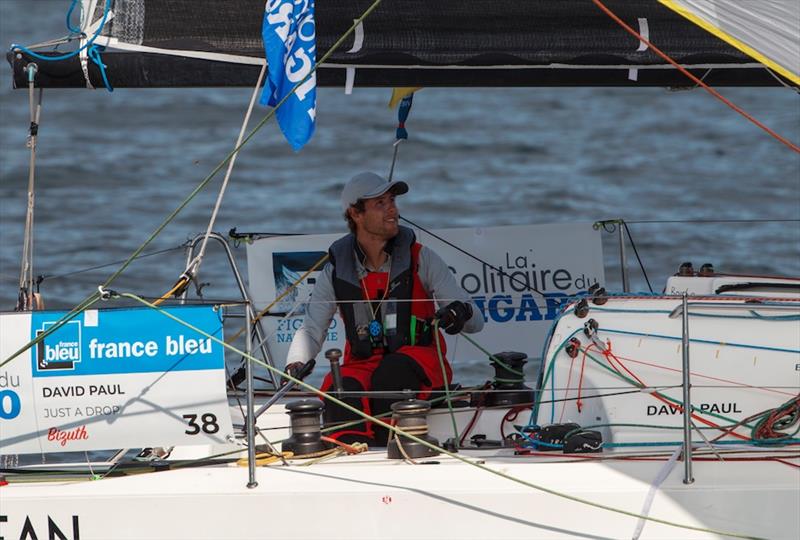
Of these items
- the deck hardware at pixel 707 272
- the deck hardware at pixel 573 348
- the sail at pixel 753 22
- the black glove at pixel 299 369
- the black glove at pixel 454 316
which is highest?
the sail at pixel 753 22

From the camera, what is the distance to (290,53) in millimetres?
4719

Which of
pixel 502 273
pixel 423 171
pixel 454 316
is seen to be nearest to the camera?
pixel 454 316

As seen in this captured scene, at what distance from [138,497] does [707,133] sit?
14.3m

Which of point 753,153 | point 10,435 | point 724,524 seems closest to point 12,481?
point 10,435

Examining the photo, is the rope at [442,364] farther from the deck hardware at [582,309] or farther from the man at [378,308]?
the deck hardware at [582,309]

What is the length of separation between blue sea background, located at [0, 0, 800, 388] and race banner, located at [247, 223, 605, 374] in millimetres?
4017

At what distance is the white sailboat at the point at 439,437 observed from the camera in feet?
12.8

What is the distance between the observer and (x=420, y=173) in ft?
49.7

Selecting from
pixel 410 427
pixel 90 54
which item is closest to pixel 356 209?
pixel 410 427

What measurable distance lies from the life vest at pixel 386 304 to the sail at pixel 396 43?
67 centimetres

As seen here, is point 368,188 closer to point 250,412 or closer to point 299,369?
point 299,369

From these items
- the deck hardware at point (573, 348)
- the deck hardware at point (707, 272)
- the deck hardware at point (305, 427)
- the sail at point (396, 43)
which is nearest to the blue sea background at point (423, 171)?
the deck hardware at point (707, 272)

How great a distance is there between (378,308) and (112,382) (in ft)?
3.62

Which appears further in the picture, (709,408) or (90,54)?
(90,54)
